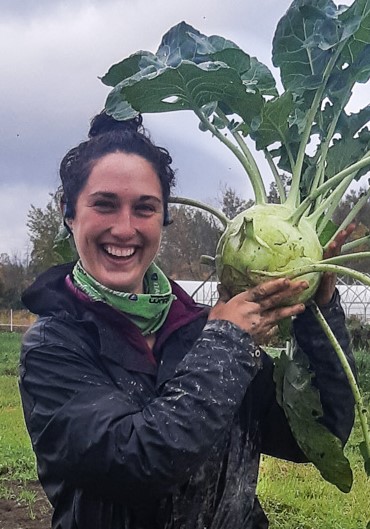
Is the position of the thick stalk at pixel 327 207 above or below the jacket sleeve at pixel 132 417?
above

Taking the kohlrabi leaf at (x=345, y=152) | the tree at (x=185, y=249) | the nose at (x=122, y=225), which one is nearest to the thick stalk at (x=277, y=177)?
the kohlrabi leaf at (x=345, y=152)

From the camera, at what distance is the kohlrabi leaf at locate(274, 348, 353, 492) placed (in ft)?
5.70

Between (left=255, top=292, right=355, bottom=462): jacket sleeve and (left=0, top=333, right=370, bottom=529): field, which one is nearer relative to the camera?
(left=255, top=292, right=355, bottom=462): jacket sleeve

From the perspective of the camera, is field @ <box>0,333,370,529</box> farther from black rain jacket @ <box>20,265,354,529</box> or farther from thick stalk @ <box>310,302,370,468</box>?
thick stalk @ <box>310,302,370,468</box>

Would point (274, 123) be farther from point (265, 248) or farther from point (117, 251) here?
point (117, 251)

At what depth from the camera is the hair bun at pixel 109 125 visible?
1916 mm

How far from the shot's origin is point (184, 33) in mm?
1828

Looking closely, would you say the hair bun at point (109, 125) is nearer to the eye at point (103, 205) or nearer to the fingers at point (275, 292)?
the eye at point (103, 205)

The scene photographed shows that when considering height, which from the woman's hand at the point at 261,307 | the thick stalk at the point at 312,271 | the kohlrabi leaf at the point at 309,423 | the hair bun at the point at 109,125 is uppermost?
the hair bun at the point at 109,125

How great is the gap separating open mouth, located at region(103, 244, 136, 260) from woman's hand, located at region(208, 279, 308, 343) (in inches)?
10.9

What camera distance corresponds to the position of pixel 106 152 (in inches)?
71.7

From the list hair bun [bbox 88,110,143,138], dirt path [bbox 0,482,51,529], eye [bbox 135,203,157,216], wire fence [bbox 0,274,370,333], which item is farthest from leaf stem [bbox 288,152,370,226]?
wire fence [bbox 0,274,370,333]

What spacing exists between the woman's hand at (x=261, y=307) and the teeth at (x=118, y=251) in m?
0.28

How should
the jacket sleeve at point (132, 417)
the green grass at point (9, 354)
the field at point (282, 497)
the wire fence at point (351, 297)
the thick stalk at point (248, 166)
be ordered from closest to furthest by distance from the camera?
the jacket sleeve at point (132, 417)
the thick stalk at point (248, 166)
the field at point (282, 497)
the green grass at point (9, 354)
the wire fence at point (351, 297)
